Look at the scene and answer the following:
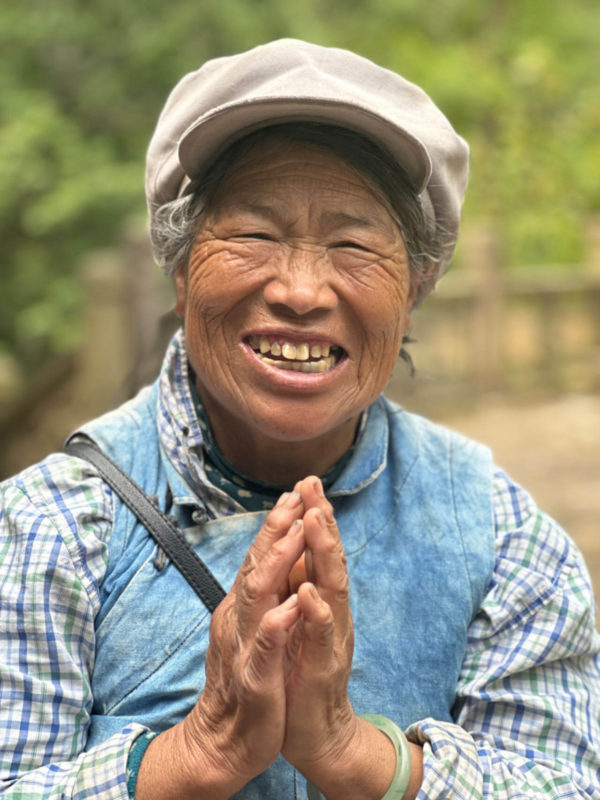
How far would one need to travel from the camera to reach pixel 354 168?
1784mm

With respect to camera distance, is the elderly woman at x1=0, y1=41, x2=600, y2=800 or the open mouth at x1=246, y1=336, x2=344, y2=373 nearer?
the elderly woman at x1=0, y1=41, x2=600, y2=800

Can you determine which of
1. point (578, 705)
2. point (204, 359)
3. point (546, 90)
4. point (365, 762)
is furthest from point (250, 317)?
point (546, 90)

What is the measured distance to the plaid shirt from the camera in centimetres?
162

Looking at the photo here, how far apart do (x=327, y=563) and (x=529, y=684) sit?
54 centimetres

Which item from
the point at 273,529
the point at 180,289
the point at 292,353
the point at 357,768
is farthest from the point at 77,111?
the point at 357,768

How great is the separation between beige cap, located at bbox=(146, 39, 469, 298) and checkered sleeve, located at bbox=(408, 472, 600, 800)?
2.30 feet

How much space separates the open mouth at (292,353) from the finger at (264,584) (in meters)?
0.36

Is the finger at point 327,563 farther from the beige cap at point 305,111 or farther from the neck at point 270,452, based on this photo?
the beige cap at point 305,111

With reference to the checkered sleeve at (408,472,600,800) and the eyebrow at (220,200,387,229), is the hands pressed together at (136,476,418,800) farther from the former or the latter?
the eyebrow at (220,200,387,229)

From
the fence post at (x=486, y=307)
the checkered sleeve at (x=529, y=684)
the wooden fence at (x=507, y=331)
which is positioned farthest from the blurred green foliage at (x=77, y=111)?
the checkered sleeve at (x=529, y=684)

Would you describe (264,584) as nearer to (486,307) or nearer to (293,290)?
(293,290)

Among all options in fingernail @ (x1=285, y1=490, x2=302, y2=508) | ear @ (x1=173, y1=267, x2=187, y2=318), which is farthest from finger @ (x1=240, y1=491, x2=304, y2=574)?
ear @ (x1=173, y1=267, x2=187, y2=318)

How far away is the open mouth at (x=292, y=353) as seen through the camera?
1.78 meters

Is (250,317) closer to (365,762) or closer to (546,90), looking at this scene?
(365,762)
